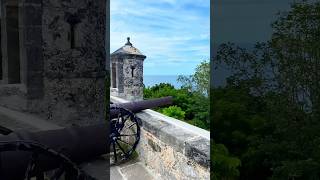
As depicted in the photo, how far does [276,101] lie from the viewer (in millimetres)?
7625

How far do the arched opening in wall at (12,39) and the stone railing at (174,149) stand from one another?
2.16 metres

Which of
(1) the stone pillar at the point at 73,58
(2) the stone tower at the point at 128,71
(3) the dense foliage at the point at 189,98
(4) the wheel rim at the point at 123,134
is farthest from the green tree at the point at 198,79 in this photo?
(1) the stone pillar at the point at 73,58

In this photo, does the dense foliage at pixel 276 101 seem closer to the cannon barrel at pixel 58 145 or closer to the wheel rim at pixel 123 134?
the wheel rim at pixel 123 134

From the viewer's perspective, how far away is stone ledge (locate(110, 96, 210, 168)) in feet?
15.6

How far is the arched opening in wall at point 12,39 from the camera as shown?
18.3 ft

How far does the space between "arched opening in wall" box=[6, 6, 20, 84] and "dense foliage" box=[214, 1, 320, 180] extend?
343 cm

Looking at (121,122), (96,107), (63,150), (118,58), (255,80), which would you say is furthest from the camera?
(118,58)

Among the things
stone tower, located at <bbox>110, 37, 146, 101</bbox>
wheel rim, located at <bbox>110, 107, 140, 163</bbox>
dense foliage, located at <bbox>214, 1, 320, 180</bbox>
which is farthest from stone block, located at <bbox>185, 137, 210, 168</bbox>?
stone tower, located at <bbox>110, 37, 146, 101</bbox>

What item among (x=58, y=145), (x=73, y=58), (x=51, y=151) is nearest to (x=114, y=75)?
(x=73, y=58)

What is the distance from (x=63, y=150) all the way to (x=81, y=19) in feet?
8.43

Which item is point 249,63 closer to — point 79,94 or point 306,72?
point 306,72

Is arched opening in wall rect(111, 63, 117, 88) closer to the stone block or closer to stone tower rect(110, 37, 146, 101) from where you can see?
stone tower rect(110, 37, 146, 101)

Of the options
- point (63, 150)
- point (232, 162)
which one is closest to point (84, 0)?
point (63, 150)

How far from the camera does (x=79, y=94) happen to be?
566 cm
